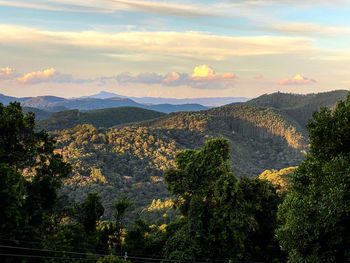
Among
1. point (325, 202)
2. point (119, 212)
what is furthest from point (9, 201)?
point (325, 202)

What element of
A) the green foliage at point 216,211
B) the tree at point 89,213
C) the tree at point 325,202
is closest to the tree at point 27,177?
the tree at point 89,213

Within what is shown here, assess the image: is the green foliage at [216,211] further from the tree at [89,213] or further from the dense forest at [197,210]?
the tree at [89,213]

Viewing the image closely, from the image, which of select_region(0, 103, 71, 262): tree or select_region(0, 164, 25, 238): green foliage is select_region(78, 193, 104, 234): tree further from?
select_region(0, 164, 25, 238): green foliage

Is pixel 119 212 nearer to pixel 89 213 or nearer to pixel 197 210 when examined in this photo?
pixel 89 213

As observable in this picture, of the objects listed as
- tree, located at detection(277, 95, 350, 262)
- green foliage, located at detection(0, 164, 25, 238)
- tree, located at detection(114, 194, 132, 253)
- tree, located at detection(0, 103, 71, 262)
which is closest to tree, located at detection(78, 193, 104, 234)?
tree, located at detection(114, 194, 132, 253)

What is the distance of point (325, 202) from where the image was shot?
15.5 meters

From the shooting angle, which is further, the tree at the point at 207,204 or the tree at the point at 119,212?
the tree at the point at 119,212

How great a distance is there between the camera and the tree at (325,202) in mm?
15586

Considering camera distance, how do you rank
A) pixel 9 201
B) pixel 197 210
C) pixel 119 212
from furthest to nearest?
pixel 119 212 → pixel 197 210 → pixel 9 201

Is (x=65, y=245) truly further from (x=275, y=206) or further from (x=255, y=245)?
(x=275, y=206)

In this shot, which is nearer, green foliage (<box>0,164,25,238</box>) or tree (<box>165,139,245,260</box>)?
green foliage (<box>0,164,25,238</box>)

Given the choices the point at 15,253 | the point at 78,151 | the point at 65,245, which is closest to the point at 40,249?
the point at 15,253

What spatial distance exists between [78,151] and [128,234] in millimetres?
143098

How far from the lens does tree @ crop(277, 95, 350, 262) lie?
51.1ft
